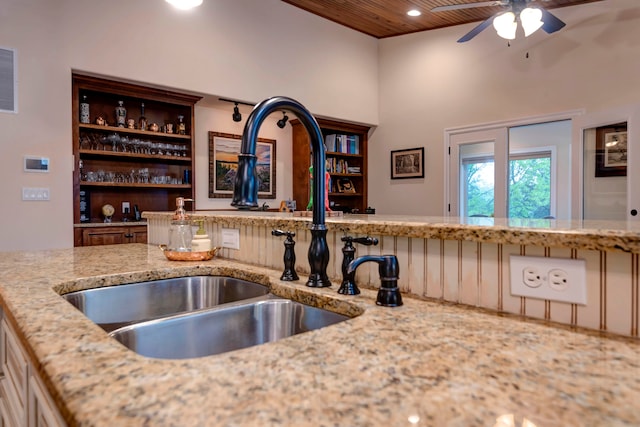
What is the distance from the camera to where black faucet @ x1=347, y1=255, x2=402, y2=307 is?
0.87m

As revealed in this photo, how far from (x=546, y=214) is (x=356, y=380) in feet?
22.5

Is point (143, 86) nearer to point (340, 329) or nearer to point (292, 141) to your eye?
point (292, 141)

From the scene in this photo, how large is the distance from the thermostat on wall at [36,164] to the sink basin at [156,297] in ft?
8.72

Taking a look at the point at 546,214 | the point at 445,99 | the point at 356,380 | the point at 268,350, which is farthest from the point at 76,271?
the point at 546,214

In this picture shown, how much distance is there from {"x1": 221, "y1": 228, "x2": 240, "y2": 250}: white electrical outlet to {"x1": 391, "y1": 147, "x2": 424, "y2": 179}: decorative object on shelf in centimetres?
409

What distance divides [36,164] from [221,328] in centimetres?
312

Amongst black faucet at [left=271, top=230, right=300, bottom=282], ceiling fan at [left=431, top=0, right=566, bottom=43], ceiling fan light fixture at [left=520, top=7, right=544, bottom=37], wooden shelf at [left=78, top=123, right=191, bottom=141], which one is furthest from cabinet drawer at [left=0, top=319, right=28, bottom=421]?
ceiling fan light fixture at [left=520, top=7, right=544, bottom=37]

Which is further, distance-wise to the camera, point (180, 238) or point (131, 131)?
point (131, 131)

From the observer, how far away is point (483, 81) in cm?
480

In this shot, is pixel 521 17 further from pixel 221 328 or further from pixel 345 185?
pixel 221 328

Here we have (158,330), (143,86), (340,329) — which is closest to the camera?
(340,329)

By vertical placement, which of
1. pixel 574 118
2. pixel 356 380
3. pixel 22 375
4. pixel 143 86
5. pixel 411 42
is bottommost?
pixel 22 375

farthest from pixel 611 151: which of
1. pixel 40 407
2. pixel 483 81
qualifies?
pixel 40 407

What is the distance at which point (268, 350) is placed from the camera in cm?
62
